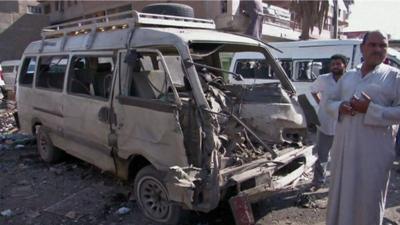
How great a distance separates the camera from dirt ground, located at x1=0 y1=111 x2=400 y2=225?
484 centimetres

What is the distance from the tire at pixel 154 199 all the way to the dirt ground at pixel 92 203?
0.14 metres

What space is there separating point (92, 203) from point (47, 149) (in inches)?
83.1

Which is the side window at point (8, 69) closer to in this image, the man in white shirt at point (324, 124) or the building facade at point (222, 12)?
the building facade at point (222, 12)

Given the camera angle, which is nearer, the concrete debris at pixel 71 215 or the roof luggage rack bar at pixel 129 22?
the concrete debris at pixel 71 215

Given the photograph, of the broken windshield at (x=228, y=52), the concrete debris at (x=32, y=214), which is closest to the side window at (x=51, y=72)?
the concrete debris at (x=32, y=214)

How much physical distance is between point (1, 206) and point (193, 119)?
9.27ft

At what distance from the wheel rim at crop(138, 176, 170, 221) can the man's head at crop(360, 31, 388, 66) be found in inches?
91.7

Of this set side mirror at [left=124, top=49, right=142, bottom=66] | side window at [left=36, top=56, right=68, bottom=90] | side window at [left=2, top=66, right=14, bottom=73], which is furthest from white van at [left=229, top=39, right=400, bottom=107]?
side window at [left=2, top=66, right=14, bottom=73]

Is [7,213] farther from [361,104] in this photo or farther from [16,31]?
[16,31]

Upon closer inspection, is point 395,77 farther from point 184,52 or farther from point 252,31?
point 252,31

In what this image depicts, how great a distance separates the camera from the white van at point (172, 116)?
4.20 m

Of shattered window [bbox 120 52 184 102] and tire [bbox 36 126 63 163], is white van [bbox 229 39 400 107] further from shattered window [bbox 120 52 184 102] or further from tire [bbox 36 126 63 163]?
shattered window [bbox 120 52 184 102]

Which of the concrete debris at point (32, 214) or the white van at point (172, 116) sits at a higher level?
the white van at point (172, 116)

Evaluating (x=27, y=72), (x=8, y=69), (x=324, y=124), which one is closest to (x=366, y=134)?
(x=324, y=124)
